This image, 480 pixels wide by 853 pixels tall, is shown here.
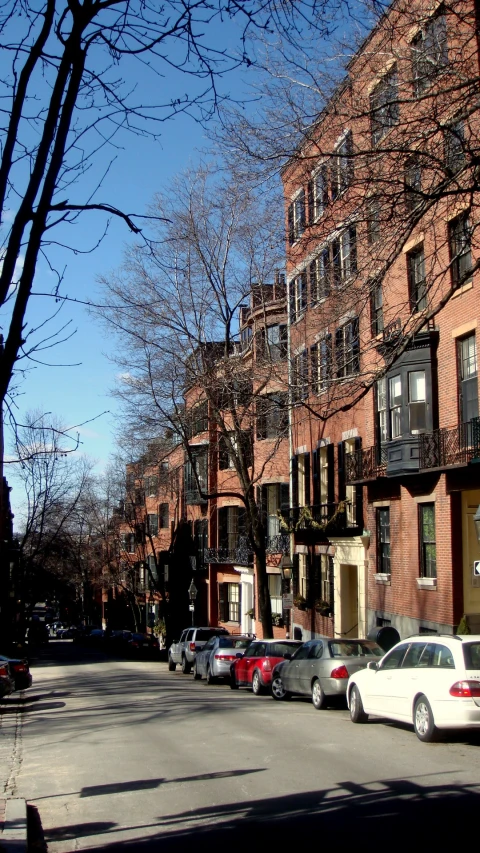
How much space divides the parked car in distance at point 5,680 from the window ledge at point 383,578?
422 inches

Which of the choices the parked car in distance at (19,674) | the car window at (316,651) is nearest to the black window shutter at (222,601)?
the parked car in distance at (19,674)

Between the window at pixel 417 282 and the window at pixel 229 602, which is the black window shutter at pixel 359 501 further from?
the window at pixel 229 602

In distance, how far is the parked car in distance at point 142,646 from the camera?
1858 inches

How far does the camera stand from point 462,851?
284 inches

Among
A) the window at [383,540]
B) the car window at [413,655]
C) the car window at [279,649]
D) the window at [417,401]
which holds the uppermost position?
the window at [417,401]

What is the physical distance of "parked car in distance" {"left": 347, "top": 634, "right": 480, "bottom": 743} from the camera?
468 inches

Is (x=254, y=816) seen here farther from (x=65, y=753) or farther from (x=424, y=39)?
(x=424, y=39)

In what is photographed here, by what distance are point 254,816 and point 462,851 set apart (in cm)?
202

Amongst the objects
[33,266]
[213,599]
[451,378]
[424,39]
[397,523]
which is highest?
[424,39]

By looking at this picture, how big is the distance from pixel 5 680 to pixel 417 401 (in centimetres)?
1248

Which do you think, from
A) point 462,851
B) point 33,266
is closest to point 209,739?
point 462,851

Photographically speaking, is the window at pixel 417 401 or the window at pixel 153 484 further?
the window at pixel 153 484

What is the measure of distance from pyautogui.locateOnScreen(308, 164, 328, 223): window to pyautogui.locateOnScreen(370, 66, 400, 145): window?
0.80 metres

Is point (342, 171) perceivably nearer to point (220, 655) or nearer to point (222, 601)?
point (220, 655)
